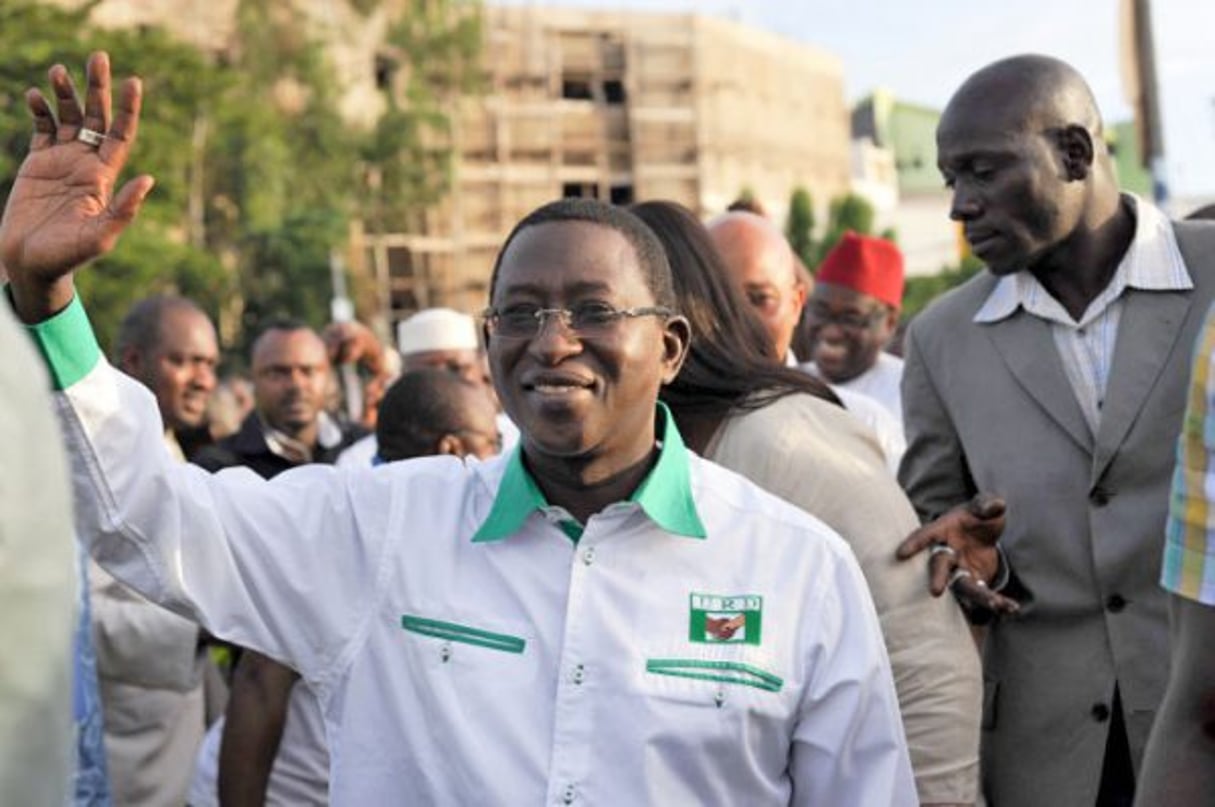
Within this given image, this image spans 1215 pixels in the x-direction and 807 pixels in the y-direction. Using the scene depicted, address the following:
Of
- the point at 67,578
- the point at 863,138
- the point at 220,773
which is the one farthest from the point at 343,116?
the point at 67,578

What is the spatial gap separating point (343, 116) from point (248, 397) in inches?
1339

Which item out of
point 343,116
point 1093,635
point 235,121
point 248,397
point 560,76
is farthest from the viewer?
point 560,76

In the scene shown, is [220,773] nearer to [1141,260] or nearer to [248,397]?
[1141,260]

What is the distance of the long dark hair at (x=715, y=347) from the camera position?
320 centimetres

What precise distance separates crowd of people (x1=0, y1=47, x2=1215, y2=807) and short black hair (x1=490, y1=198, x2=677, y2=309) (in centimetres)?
1

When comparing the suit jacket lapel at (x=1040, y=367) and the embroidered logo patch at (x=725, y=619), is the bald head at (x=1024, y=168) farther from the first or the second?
the embroidered logo patch at (x=725, y=619)

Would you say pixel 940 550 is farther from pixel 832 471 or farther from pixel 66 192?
pixel 66 192

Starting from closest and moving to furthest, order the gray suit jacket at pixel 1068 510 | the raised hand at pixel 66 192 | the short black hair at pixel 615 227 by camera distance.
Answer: the raised hand at pixel 66 192, the short black hair at pixel 615 227, the gray suit jacket at pixel 1068 510

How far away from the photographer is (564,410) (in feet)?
8.54

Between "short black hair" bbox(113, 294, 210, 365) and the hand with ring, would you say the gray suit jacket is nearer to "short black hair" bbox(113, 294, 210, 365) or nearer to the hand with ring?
the hand with ring

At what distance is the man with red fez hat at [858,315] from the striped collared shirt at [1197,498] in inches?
188

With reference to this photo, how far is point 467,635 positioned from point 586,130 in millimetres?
56608

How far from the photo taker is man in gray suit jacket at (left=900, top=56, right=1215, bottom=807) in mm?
3396

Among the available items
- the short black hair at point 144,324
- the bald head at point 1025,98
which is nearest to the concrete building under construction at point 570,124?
the short black hair at point 144,324
